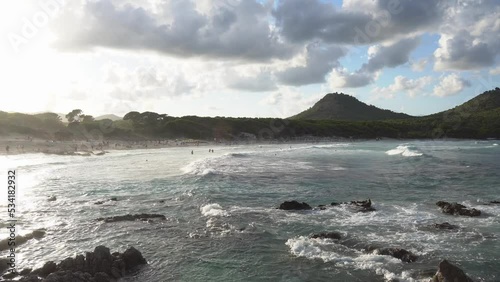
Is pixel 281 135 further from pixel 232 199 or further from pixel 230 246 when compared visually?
pixel 230 246

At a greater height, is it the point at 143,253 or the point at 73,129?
the point at 73,129

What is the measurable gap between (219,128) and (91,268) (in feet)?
457

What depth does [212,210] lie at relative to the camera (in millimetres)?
26391

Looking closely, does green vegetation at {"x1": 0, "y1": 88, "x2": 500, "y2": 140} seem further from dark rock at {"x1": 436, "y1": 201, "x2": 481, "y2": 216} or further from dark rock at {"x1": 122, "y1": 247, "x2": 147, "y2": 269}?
dark rock at {"x1": 436, "y1": 201, "x2": 481, "y2": 216}

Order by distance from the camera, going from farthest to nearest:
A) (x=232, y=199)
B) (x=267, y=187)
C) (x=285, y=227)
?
(x=267, y=187), (x=232, y=199), (x=285, y=227)

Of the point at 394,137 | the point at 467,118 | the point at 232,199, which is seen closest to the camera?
the point at 232,199

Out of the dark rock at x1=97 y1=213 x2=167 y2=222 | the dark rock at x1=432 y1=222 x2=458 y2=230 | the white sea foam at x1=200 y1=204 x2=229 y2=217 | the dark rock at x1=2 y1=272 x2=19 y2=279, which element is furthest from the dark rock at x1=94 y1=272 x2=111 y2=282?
the dark rock at x1=432 y1=222 x2=458 y2=230

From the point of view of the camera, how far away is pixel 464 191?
34.7 meters

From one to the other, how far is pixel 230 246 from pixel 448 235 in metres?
11.6

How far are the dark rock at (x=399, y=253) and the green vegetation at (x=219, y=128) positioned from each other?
103m

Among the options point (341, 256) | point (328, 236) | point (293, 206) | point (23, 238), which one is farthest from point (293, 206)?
point (23, 238)

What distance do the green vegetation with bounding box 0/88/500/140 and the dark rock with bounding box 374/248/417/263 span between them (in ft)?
336

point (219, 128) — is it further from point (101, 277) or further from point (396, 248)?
point (101, 277)

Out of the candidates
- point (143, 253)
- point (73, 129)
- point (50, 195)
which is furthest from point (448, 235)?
point (73, 129)
